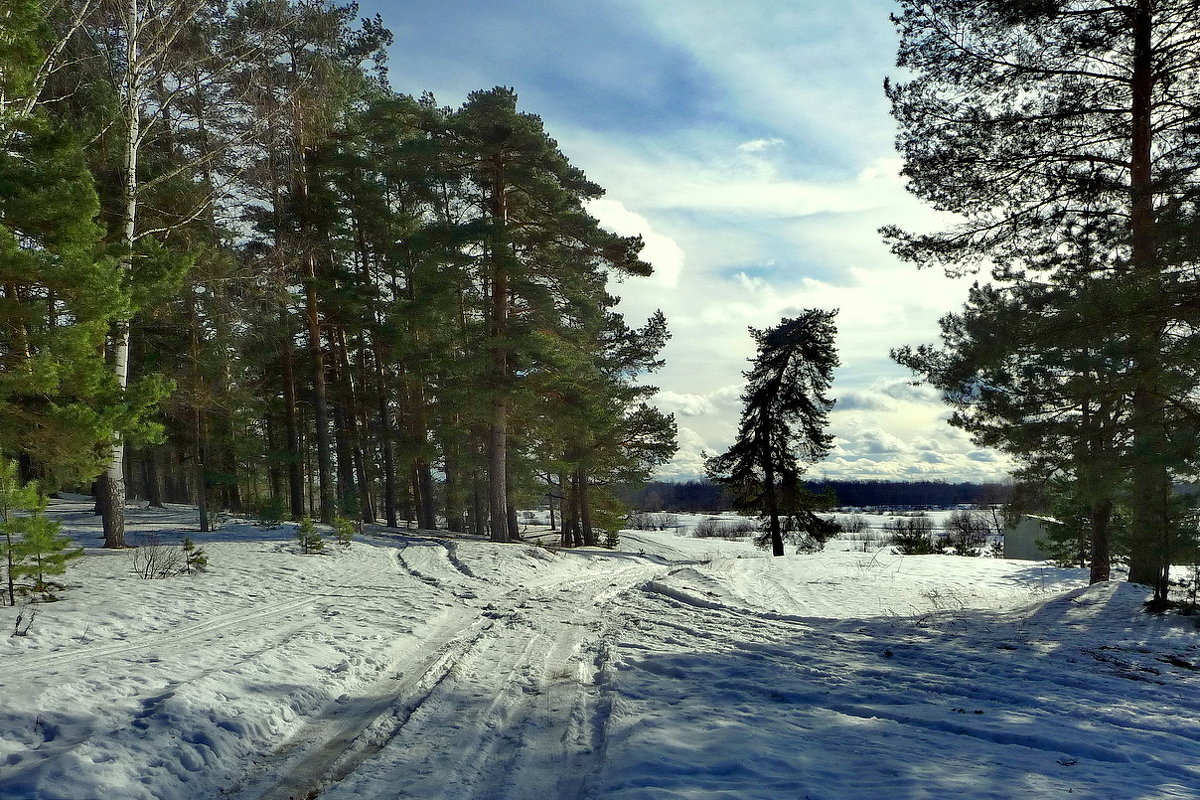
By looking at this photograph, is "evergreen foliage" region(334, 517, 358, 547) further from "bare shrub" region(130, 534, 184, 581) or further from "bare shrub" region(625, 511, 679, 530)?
"bare shrub" region(625, 511, 679, 530)

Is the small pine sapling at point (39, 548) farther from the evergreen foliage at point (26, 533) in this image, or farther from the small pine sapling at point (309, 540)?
the small pine sapling at point (309, 540)

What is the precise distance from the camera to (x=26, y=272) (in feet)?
26.4

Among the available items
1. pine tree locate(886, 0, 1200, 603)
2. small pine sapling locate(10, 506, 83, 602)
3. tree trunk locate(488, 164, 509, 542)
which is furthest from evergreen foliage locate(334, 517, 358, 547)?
pine tree locate(886, 0, 1200, 603)

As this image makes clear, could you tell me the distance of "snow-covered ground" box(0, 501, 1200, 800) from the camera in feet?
13.2

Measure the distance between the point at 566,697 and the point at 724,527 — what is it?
75.1 metres

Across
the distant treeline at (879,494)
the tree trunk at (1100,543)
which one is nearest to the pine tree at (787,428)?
the tree trunk at (1100,543)

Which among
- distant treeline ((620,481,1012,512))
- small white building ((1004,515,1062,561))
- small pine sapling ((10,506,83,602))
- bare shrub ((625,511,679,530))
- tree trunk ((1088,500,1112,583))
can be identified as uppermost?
small pine sapling ((10,506,83,602))

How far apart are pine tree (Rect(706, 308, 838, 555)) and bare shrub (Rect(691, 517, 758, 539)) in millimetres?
37925

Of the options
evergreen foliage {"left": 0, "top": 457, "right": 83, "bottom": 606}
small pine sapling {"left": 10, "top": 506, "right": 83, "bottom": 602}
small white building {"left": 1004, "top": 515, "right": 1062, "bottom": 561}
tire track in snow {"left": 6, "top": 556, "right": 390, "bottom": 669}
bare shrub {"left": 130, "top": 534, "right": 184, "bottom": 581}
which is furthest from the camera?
small white building {"left": 1004, "top": 515, "right": 1062, "bottom": 561}

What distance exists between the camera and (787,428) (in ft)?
79.7

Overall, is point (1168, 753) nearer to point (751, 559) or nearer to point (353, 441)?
point (751, 559)

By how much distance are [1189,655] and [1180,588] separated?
17.9ft

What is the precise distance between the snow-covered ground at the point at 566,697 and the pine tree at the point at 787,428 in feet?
43.5

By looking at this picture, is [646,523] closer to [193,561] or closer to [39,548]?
[193,561]
